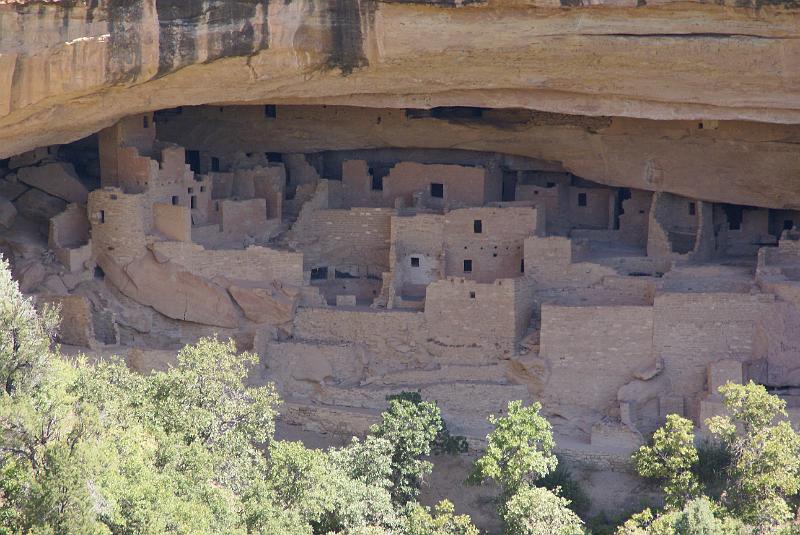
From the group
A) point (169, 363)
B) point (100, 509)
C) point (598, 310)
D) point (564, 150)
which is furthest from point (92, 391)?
point (564, 150)

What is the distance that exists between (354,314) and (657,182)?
471 centimetres

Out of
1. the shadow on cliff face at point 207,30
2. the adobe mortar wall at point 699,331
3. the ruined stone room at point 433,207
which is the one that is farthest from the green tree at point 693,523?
the shadow on cliff face at point 207,30

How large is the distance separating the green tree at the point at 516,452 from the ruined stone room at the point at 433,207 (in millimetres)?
763

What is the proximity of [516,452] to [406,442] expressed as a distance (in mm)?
1313

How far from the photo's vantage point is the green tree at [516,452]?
1750 cm

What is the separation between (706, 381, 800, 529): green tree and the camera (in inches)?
661

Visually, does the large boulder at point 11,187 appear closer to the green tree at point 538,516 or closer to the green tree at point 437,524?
the green tree at point 437,524

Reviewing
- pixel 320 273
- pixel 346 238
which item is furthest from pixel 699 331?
pixel 320 273

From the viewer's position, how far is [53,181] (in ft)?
70.7

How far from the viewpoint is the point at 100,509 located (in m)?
14.0

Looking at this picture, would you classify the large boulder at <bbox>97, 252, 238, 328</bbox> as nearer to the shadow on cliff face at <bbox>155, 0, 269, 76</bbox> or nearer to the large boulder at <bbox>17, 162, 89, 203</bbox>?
the large boulder at <bbox>17, 162, 89, 203</bbox>

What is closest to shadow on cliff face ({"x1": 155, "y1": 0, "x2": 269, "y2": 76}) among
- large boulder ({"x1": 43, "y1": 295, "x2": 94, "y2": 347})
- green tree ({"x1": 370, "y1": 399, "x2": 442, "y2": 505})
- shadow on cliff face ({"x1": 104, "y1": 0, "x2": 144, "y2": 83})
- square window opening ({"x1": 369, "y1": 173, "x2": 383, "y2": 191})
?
shadow on cliff face ({"x1": 104, "y1": 0, "x2": 144, "y2": 83})

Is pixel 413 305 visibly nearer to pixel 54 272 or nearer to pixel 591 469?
pixel 591 469

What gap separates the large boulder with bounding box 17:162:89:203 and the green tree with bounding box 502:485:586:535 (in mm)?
7759
